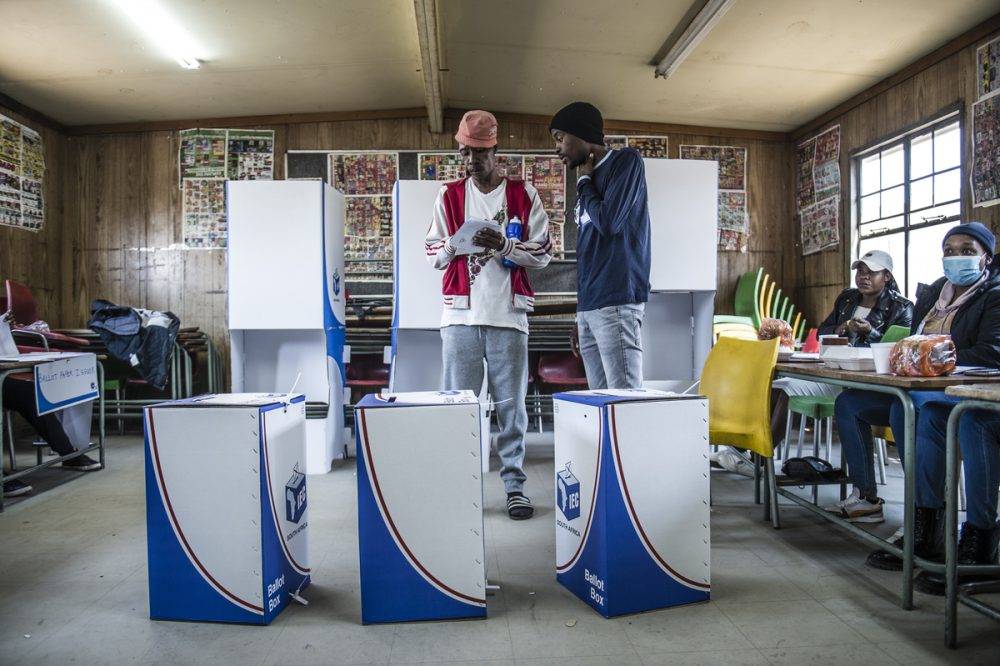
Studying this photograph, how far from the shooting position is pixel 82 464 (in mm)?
3658

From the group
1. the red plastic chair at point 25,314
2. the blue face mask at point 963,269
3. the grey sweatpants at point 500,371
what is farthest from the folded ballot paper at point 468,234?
the red plastic chair at point 25,314

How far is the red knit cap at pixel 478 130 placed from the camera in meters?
2.48

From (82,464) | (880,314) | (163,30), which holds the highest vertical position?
(163,30)

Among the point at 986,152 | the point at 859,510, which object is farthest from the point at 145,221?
the point at 986,152

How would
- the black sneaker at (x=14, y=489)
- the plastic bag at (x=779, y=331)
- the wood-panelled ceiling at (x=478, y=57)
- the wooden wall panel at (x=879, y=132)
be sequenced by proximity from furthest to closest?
the wooden wall panel at (x=879, y=132) < the wood-panelled ceiling at (x=478, y=57) < the black sneaker at (x=14, y=489) < the plastic bag at (x=779, y=331)

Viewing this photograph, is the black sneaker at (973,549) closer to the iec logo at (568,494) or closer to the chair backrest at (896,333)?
the iec logo at (568,494)

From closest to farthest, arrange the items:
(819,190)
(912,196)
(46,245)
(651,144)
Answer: (912,196), (46,245), (819,190), (651,144)

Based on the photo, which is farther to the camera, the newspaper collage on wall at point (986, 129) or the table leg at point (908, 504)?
the newspaper collage on wall at point (986, 129)

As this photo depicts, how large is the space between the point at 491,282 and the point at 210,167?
4.32 meters

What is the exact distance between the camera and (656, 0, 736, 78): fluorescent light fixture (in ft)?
11.8

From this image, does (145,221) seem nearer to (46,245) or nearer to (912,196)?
(46,245)

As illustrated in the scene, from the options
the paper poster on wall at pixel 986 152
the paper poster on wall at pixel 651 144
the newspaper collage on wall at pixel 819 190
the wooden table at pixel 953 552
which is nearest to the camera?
the wooden table at pixel 953 552

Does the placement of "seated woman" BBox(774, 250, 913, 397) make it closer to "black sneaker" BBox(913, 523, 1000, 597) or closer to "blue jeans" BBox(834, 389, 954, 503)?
"blue jeans" BBox(834, 389, 954, 503)

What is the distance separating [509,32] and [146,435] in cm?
361
